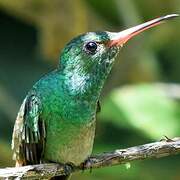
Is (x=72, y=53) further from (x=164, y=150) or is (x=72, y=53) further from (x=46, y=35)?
(x=46, y=35)

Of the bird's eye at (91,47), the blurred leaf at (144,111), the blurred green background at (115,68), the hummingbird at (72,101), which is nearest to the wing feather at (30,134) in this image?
the hummingbird at (72,101)

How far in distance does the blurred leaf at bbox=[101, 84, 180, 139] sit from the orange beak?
1.86 meters

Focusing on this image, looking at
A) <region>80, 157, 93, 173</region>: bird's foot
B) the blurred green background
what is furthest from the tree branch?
the blurred green background

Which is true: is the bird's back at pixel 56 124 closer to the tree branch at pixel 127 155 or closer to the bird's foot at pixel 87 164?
the bird's foot at pixel 87 164

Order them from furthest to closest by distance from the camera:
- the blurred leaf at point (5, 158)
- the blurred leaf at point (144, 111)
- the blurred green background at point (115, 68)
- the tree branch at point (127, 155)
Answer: the blurred leaf at point (5, 158)
the blurred green background at point (115, 68)
the blurred leaf at point (144, 111)
the tree branch at point (127, 155)

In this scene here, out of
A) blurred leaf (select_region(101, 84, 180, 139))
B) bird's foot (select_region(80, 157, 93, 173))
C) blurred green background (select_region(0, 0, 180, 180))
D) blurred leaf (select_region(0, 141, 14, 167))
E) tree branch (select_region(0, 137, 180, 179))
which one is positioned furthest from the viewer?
blurred leaf (select_region(0, 141, 14, 167))

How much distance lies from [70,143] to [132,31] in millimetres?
699

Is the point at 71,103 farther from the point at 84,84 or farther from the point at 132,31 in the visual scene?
the point at 132,31

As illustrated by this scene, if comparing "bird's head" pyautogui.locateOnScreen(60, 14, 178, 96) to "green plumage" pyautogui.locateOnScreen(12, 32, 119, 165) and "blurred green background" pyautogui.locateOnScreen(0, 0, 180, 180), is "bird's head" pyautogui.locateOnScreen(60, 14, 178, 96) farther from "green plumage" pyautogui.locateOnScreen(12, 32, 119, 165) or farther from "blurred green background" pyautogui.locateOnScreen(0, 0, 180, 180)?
"blurred green background" pyautogui.locateOnScreen(0, 0, 180, 180)

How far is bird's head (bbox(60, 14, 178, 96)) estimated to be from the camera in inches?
149

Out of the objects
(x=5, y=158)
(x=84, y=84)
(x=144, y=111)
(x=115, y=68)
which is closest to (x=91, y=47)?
(x=84, y=84)

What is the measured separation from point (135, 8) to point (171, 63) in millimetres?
1146

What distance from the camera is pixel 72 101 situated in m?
3.80

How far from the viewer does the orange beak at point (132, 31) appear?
361 centimetres
